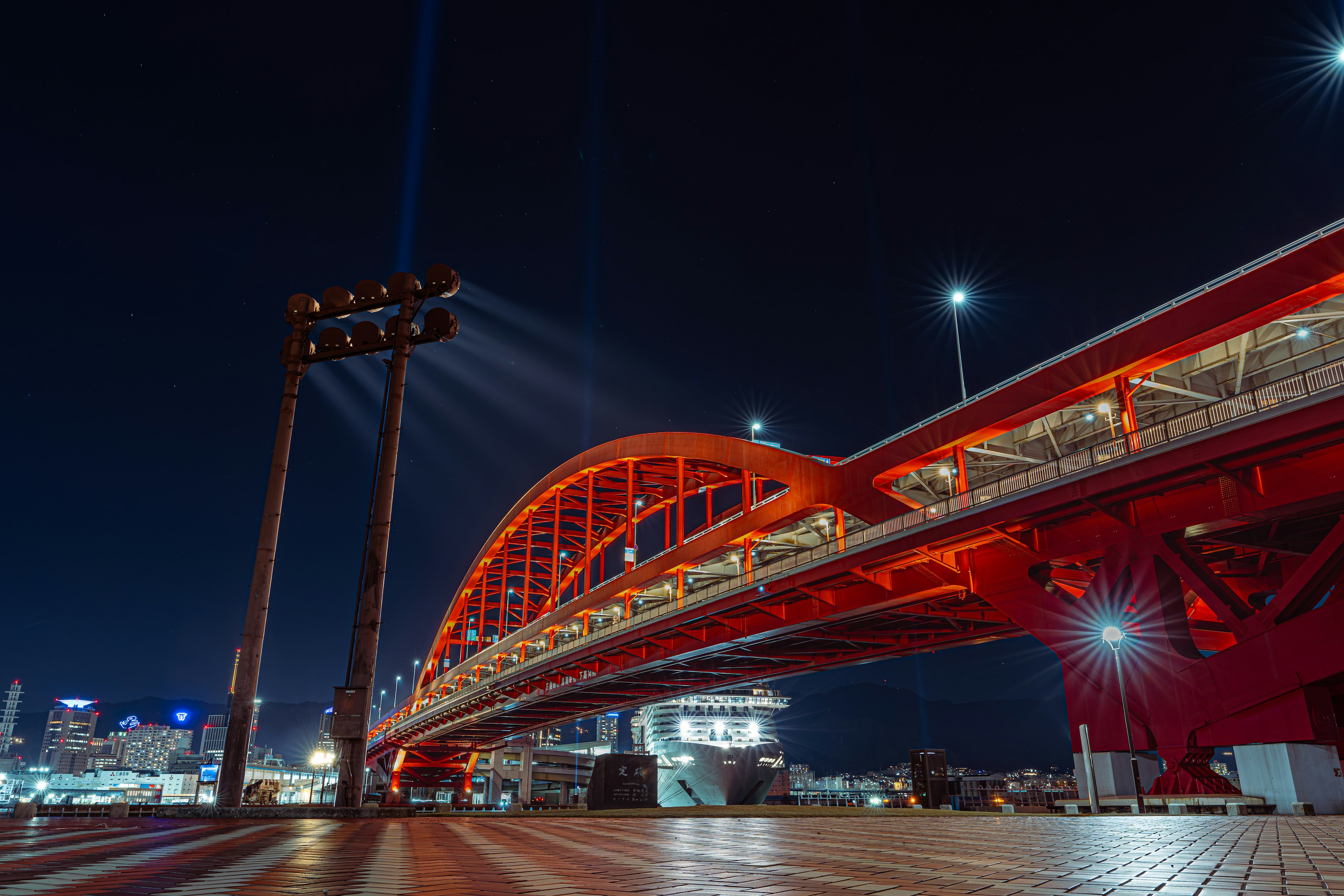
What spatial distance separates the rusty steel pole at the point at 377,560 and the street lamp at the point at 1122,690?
2078 centimetres

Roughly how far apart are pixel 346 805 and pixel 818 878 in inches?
839

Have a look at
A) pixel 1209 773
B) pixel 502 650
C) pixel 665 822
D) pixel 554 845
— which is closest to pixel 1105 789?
pixel 1209 773

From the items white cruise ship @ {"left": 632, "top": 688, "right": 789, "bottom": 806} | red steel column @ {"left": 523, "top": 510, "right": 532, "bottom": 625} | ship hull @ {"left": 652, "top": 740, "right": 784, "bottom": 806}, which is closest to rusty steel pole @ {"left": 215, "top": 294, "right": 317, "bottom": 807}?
white cruise ship @ {"left": 632, "top": 688, "right": 789, "bottom": 806}

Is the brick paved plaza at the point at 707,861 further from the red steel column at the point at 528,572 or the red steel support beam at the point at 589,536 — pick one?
the red steel column at the point at 528,572

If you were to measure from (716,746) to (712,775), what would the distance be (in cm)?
267

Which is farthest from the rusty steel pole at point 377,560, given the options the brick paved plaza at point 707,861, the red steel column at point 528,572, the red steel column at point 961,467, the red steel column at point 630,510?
the red steel column at point 528,572

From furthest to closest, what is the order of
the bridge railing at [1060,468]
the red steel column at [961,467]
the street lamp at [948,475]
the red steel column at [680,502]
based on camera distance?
the red steel column at [680,502] < the street lamp at [948,475] < the red steel column at [961,467] < the bridge railing at [1060,468]

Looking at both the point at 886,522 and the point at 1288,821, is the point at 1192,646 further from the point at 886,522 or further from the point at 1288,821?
the point at 886,522

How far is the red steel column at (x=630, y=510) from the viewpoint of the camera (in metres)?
53.6

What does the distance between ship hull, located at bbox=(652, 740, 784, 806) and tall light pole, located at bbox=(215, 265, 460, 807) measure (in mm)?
39880

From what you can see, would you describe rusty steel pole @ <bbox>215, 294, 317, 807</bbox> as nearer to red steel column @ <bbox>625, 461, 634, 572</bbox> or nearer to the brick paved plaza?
the brick paved plaza

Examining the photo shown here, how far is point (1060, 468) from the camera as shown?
23312mm

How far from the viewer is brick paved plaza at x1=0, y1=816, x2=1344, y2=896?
468cm

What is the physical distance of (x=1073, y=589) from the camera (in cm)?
2852
